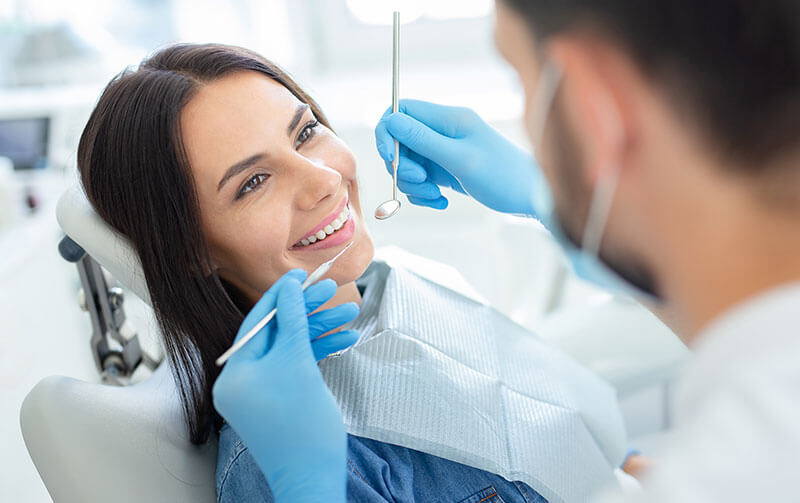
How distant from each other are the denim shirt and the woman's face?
296 mm

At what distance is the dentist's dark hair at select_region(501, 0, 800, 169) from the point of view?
0.55 m

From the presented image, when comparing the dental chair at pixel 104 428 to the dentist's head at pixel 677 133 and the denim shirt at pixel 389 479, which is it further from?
the dentist's head at pixel 677 133

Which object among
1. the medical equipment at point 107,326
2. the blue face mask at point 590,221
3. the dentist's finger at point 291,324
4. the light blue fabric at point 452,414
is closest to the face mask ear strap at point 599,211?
the blue face mask at point 590,221

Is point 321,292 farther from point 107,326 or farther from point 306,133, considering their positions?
point 107,326

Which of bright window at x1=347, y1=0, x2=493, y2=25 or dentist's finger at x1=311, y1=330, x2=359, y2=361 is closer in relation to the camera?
dentist's finger at x1=311, y1=330, x2=359, y2=361

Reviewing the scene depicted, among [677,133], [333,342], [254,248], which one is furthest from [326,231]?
[677,133]

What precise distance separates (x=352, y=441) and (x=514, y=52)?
26.8 inches

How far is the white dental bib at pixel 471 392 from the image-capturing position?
3.84 feet

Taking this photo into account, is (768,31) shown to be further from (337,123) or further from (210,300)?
(337,123)

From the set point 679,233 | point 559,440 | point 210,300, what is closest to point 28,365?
point 210,300

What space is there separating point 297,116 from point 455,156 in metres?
0.31

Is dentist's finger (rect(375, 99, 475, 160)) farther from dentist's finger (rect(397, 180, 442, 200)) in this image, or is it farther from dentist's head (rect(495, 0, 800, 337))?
dentist's head (rect(495, 0, 800, 337))

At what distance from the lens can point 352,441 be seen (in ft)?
3.75

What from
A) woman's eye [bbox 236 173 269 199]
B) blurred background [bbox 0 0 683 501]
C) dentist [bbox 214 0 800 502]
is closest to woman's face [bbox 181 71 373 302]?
woman's eye [bbox 236 173 269 199]
